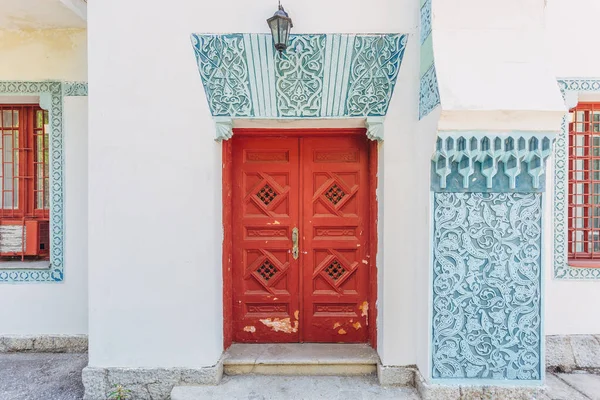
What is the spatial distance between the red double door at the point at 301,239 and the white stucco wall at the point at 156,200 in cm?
46

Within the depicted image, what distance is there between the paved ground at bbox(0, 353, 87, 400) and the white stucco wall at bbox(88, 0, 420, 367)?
0.51 meters

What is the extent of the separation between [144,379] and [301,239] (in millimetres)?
1878

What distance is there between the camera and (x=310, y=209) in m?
3.42

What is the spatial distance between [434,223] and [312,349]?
172 centimetres

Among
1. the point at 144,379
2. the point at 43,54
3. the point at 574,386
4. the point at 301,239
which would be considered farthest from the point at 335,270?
the point at 43,54

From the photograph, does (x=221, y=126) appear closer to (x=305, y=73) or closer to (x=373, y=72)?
(x=305, y=73)

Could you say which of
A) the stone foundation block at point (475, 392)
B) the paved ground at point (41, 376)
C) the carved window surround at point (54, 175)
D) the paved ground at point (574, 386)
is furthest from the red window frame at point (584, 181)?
the carved window surround at point (54, 175)

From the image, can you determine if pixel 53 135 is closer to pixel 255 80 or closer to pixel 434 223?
pixel 255 80

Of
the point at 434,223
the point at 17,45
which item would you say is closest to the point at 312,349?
the point at 434,223

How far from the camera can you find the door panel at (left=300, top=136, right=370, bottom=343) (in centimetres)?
340

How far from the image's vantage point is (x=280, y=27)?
107 inches

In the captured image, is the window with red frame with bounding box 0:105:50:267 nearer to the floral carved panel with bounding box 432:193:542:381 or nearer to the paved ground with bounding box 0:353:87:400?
the paved ground with bounding box 0:353:87:400

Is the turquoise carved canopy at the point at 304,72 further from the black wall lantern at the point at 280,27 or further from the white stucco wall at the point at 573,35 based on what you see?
the white stucco wall at the point at 573,35

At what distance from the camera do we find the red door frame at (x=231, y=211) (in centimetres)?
324
